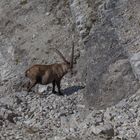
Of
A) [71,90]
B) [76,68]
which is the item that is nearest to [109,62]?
[71,90]

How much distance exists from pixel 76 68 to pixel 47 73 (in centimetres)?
119

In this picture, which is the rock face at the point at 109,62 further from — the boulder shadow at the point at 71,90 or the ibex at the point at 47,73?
the ibex at the point at 47,73

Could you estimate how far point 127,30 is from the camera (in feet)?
54.7

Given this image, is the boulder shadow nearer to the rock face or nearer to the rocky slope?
the rocky slope

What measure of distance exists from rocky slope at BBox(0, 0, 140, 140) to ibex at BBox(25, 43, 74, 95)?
34 centimetres

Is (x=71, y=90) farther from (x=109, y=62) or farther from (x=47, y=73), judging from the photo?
(x=109, y=62)

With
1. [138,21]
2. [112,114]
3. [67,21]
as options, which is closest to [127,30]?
[138,21]

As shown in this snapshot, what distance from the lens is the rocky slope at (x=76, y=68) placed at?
575 inches

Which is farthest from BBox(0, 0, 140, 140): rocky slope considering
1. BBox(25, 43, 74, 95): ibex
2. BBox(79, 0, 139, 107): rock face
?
BBox(25, 43, 74, 95): ibex

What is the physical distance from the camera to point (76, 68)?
65.8ft

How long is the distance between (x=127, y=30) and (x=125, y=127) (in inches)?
149

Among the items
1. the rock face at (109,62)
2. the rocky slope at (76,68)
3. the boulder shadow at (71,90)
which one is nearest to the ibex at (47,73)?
the rocky slope at (76,68)

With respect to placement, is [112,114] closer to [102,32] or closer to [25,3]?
[102,32]

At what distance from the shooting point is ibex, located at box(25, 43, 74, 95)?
19.4m
